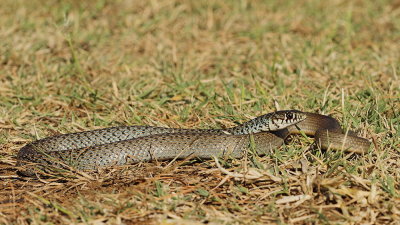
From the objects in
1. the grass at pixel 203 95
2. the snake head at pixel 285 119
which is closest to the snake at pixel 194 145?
the snake head at pixel 285 119

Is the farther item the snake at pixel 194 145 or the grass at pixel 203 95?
the snake at pixel 194 145

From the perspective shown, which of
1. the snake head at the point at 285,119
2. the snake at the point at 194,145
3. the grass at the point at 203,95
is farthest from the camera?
the snake head at the point at 285,119

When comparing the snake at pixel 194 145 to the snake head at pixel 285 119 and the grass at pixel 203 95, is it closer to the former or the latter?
the snake head at pixel 285 119

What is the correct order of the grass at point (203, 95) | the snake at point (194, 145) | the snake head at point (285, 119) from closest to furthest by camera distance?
1. the grass at point (203, 95)
2. the snake at point (194, 145)
3. the snake head at point (285, 119)

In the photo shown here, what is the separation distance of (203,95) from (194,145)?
1.59 metres

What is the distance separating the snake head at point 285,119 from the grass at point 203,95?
195mm

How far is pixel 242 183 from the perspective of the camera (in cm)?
411

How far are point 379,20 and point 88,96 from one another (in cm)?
487

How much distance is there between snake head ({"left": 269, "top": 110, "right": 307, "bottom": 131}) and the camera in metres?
4.95

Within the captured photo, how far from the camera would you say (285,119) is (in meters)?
4.95

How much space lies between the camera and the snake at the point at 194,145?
15.2 ft

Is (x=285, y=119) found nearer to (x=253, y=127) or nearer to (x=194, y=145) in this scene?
(x=253, y=127)

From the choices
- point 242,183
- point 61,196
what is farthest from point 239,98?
point 61,196

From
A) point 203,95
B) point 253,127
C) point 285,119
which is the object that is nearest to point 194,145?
point 253,127
